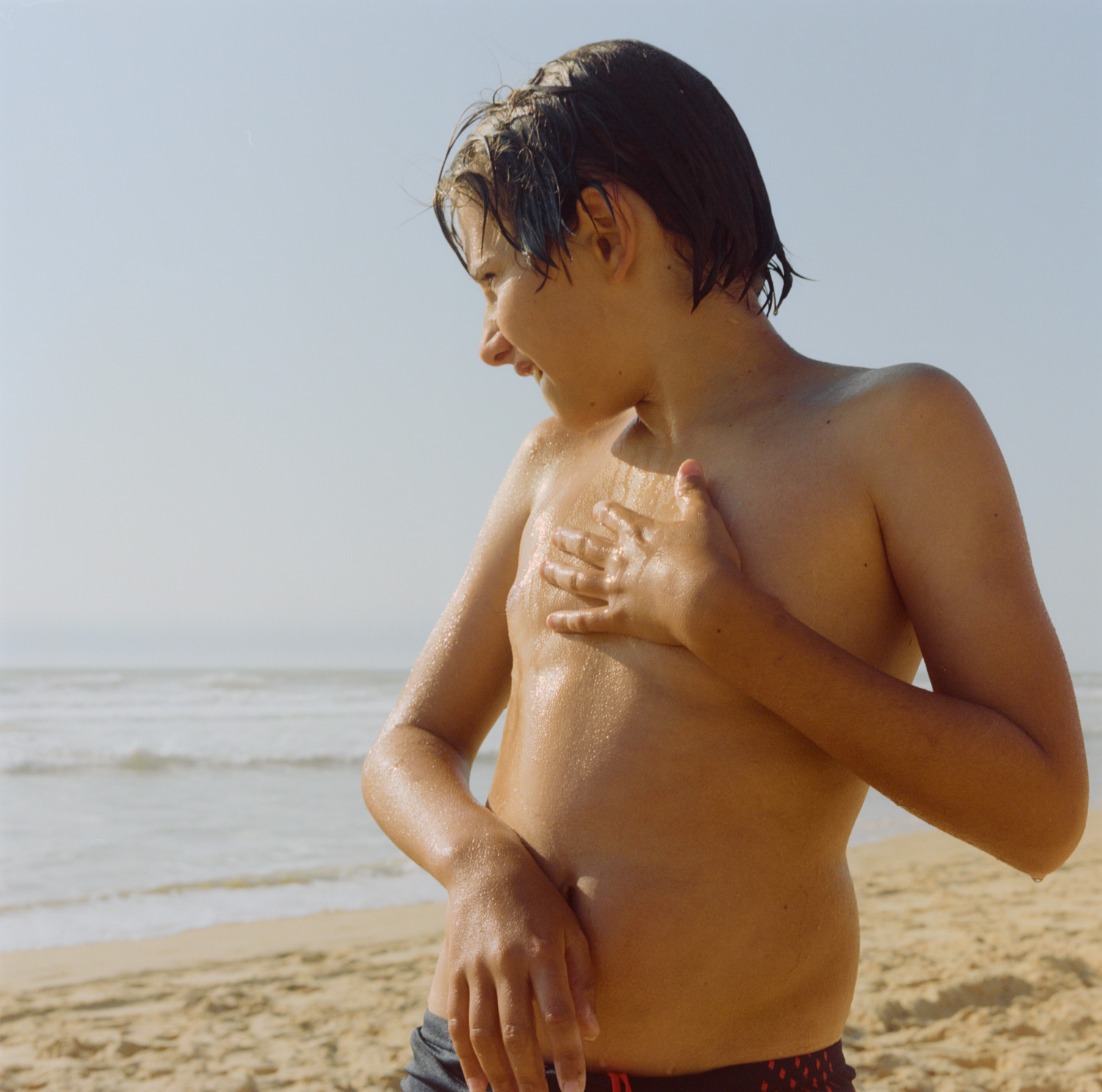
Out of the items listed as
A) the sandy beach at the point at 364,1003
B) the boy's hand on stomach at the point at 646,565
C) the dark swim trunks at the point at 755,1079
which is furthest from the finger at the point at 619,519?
the sandy beach at the point at 364,1003

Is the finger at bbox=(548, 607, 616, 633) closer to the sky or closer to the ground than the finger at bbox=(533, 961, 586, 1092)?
closer to the sky

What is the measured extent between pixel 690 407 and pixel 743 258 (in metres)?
0.22

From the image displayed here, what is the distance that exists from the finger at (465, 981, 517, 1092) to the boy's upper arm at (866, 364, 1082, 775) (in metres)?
0.57

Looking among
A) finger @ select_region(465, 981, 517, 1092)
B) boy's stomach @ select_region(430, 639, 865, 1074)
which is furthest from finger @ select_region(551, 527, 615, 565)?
finger @ select_region(465, 981, 517, 1092)

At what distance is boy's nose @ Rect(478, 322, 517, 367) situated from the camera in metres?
1.49

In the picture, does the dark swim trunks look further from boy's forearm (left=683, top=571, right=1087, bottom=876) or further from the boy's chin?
the boy's chin

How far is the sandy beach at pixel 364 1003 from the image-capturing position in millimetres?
4281

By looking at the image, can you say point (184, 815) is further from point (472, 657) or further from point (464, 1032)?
point (464, 1032)

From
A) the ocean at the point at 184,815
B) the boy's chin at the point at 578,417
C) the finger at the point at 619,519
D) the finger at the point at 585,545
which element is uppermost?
the boy's chin at the point at 578,417

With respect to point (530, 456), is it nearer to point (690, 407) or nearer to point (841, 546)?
point (690, 407)

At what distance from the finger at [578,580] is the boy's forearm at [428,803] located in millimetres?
283

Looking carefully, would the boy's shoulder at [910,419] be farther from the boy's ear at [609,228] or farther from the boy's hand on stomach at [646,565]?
the boy's ear at [609,228]

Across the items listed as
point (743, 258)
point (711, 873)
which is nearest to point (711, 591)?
point (711, 873)

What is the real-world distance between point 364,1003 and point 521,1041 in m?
→ 4.48
